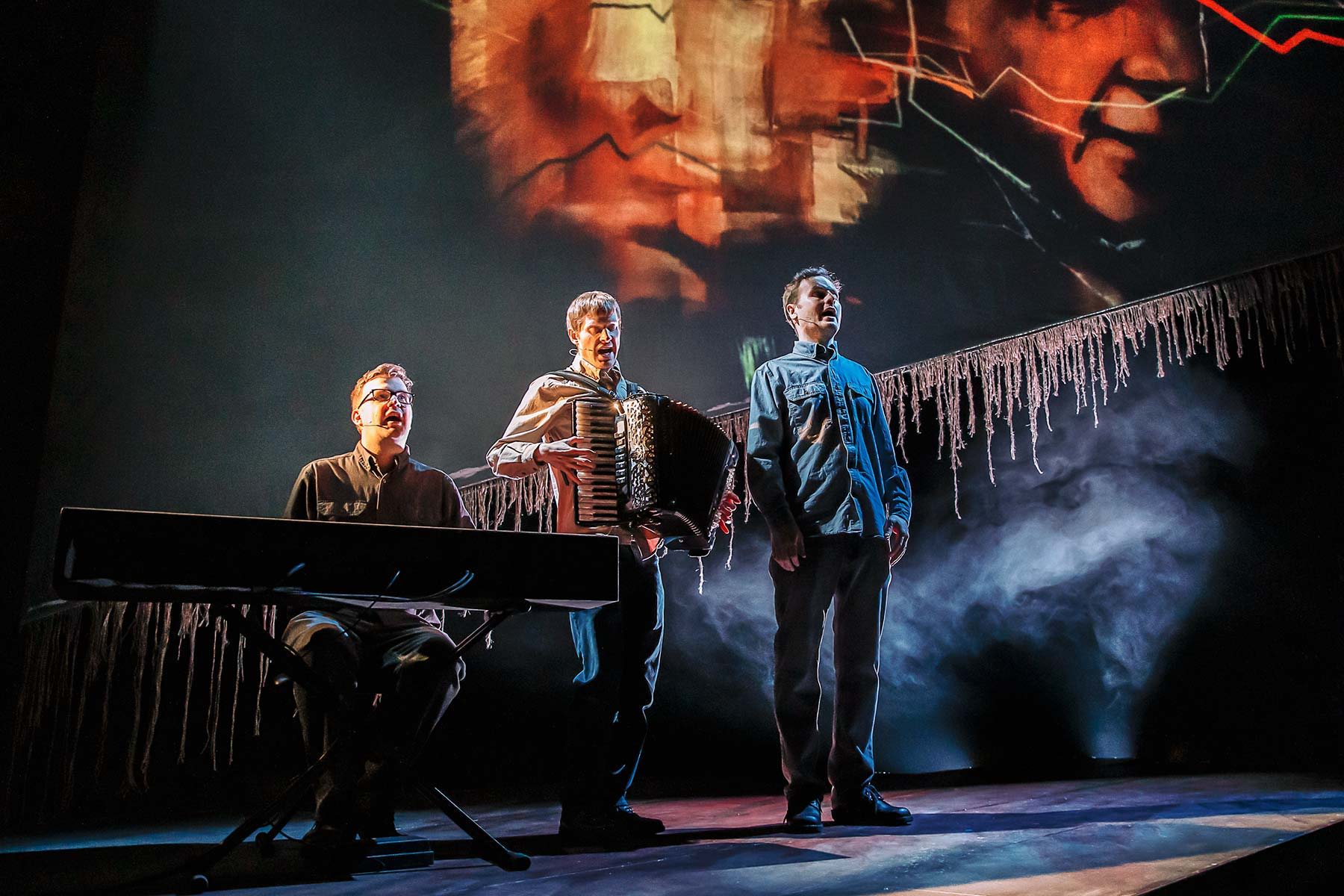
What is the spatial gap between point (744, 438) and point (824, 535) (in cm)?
157

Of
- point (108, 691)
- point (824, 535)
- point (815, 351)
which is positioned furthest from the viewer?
point (108, 691)

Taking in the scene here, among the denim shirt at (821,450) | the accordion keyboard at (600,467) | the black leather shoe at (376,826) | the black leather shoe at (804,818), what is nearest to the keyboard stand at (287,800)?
the black leather shoe at (376,826)

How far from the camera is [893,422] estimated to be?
498 centimetres

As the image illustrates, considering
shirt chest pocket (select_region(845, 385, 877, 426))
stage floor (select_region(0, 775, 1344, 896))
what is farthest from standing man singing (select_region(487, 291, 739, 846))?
shirt chest pocket (select_region(845, 385, 877, 426))

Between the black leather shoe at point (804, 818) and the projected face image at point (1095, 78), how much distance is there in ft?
10.4

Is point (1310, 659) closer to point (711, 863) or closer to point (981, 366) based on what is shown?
point (981, 366)

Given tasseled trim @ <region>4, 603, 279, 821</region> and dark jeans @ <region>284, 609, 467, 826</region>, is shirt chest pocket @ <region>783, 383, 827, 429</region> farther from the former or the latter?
tasseled trim @ <region>4, 603, 279, 821</region>

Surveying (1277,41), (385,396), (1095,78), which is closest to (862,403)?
(385,396)

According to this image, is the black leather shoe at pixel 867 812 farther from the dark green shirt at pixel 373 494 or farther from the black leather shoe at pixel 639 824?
the dark green shirt at pixel 373 494

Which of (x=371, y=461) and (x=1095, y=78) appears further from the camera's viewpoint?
(x=1095, y=78)

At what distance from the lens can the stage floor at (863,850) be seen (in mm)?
1869

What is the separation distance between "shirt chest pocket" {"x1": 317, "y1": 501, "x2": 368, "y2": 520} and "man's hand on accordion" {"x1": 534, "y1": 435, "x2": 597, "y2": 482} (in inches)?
21.8

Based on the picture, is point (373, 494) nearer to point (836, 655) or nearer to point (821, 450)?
point (821, 450)

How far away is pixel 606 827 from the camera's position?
8.24ft
